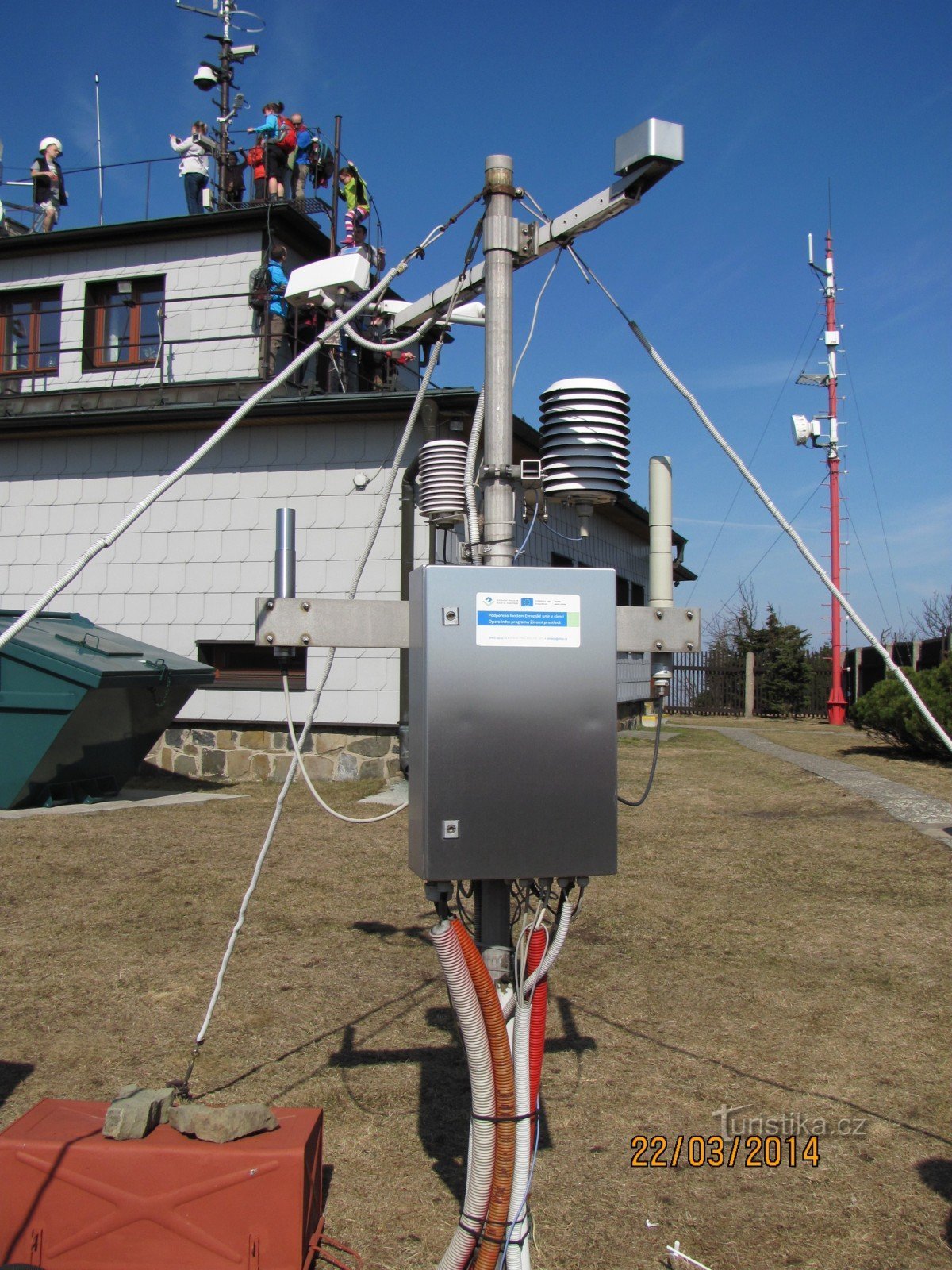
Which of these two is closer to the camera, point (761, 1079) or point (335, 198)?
point (761, 1079)

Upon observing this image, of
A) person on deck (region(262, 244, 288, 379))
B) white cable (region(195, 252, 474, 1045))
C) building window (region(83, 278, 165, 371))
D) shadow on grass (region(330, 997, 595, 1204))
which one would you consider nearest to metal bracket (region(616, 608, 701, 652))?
white cable (region(195, 252, 474, 1045))

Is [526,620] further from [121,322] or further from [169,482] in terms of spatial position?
[121,322]

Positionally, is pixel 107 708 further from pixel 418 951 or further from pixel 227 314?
pixel 227 314

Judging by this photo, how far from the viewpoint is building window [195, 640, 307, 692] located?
1151cm

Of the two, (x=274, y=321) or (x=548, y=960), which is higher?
(x=274, y=321)

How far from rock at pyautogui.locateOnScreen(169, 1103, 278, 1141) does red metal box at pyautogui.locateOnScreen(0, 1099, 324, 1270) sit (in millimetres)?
37

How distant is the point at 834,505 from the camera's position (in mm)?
26719

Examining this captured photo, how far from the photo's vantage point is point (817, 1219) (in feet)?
9.57

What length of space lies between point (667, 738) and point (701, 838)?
362 inches

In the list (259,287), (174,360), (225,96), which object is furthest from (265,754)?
(225,96)

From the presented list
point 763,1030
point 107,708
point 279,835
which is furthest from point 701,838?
point 107,708

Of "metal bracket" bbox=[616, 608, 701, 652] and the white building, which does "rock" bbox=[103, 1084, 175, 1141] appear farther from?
the white building

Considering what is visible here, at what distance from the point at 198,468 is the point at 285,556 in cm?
943

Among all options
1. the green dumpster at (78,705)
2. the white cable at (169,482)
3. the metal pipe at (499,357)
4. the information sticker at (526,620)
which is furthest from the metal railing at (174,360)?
the information sticker at (526,620)
